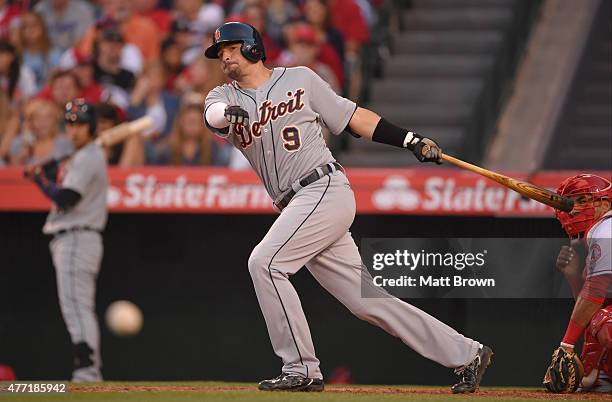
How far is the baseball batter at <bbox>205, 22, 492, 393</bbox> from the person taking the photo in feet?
17.7

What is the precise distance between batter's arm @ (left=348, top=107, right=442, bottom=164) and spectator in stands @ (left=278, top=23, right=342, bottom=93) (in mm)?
3892

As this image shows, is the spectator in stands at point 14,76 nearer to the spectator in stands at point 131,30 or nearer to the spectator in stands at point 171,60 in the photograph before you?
the spectator in stands at point 131,30

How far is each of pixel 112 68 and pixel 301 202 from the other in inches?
190

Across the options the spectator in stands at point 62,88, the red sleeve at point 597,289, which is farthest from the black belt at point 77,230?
the red sleeve at point 597,289

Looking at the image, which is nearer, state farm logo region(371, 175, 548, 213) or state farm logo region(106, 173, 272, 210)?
state farm logo region(371, 175, 548, 213)

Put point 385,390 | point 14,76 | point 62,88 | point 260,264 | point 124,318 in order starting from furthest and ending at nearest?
point 14,76, point 62,88, point 124,318, point 385,390, point 260,264

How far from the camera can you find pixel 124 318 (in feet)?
27.5

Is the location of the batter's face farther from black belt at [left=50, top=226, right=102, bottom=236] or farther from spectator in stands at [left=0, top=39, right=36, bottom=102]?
spectator in stands at [left=0, top=39, right=36, bottom=102]

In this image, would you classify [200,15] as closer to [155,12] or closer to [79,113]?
[155,12]

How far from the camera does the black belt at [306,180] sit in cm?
552

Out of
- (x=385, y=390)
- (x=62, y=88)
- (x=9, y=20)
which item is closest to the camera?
(x=385, y=390)

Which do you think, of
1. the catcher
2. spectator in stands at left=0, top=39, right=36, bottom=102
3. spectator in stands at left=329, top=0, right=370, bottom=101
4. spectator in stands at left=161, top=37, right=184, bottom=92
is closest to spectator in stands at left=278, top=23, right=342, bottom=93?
spectator in stands at left=329, top=0, right=370, bottom=101
